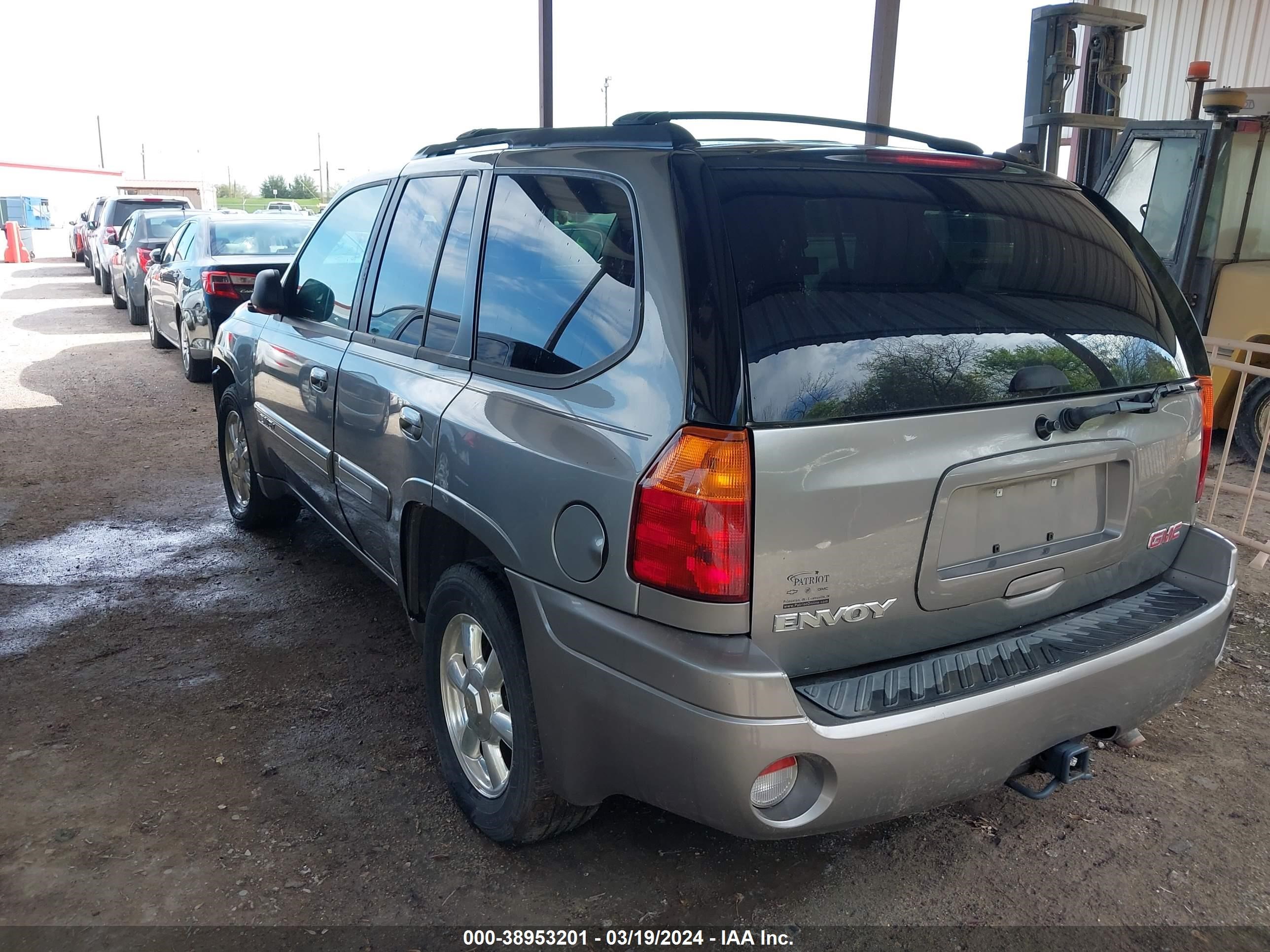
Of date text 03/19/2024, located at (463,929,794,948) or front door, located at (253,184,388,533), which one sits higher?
front door, located at (253,184,388,533)

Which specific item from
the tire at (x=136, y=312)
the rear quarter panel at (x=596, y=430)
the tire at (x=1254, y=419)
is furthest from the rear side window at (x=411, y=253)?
the tire at (x=136, y=312)

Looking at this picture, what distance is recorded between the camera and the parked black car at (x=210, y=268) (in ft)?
30.1

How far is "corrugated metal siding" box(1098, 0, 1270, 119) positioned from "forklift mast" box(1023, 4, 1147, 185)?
16.6 feet

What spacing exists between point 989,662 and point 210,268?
864 cm

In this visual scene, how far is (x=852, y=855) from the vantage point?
281 centimetres

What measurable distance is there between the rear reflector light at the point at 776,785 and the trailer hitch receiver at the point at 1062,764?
598 millimetres

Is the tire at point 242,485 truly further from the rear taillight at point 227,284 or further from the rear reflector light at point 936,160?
the rear taillight at point 227,284

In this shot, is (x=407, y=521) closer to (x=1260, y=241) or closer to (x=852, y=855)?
(x=852, y=855)

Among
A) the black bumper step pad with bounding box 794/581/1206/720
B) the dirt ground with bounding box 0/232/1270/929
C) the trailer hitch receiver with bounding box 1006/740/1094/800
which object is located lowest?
the dirt ground with bounding box 0/232/1270/929

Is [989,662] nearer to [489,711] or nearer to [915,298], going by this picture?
[915,298]

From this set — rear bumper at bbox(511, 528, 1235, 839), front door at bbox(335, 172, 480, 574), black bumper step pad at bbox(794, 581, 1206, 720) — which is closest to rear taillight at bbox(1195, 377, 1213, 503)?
black bumper step pad at bbox(794, 581, 1206, 720)

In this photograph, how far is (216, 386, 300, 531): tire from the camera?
529 centimetres

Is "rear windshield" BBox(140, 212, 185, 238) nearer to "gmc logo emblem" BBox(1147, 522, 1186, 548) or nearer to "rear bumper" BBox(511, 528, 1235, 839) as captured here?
"rear bumper" BBox(511, 528, 1235, 839)

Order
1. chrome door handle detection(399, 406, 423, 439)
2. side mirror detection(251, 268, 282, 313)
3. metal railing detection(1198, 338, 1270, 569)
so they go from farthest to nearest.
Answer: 1. metal railing detection(1198, 338, 1270, 569)
2. side mirror detection(251, 268, 282, 313)
3. chrome door handle detection(399, 406, 423, 439)
